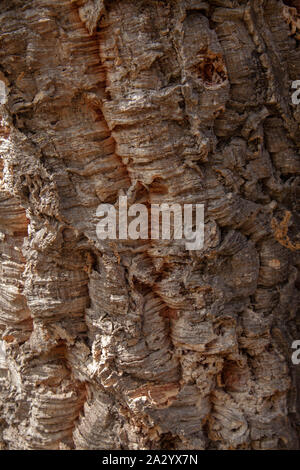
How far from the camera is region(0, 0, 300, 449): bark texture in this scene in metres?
→ 2.43

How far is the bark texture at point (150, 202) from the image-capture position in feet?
7.96

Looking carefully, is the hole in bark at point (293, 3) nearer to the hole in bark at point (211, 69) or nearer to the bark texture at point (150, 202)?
the bark texture at point (150, 202)

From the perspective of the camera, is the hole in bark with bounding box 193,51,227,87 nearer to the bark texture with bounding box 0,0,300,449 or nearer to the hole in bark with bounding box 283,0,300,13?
the bark texture with bounding box 0,0,300,449

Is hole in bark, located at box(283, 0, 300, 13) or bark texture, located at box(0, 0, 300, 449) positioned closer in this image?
bark texture, located at box(0, 0, 300, 449)

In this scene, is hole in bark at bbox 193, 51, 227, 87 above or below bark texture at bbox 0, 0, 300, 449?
above

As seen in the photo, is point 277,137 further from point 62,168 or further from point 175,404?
point 175,404

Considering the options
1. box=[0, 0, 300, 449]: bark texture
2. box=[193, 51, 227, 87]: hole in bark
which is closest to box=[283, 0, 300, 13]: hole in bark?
box=[0, 0, 300, 449]: bark texture

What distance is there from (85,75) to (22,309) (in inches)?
69.2

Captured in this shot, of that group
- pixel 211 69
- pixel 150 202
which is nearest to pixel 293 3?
pixel 211 69

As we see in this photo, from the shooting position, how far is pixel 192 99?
2420 mm

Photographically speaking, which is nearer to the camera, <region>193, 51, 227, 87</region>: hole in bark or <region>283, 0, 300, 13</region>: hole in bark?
<region>193, 51, 227, 87</region>: hole in bark

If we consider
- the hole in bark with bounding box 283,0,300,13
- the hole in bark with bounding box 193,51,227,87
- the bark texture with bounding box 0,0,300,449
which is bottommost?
the bark texture with bounding box 0,0,300,449

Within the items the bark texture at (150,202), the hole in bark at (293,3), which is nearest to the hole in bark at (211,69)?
the bark texture at (150,202)
